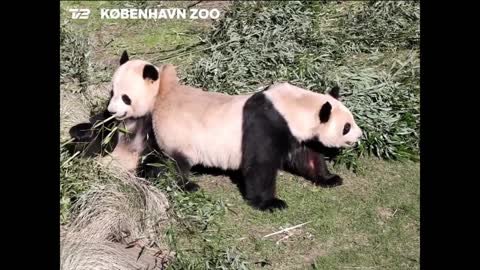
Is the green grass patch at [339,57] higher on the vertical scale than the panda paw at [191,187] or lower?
higher

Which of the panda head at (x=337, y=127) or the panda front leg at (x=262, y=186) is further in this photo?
the panda head at (x=337, y=127)

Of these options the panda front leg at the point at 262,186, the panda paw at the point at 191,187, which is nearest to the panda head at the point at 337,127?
the panda front leg at the point at 262,186

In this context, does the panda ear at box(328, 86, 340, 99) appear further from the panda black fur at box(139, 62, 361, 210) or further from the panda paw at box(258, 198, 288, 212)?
the panda paw at box(258, 198, 288, 212)

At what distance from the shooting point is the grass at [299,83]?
5.62 m

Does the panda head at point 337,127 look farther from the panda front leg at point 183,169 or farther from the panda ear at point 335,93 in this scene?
the panda front leg at point 183,169

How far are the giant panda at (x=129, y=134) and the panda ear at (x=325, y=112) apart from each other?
4.33 feet

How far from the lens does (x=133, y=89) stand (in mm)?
6266

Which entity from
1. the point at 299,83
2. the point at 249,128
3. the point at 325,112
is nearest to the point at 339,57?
the point at 299,83

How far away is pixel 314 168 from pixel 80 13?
13.0ft

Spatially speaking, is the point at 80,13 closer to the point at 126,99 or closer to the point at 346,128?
the point at 126,99
